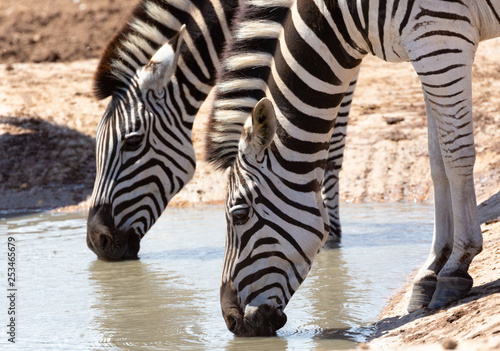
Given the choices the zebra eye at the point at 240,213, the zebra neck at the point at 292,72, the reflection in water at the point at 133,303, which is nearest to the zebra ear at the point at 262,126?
the zebra neck at the point at 292,72

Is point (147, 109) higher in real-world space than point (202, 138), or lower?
higher

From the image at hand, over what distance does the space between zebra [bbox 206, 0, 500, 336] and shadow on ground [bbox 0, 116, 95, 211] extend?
6.06m

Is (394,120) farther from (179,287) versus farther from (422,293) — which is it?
(422,293)

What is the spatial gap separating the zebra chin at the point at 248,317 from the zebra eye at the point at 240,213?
1.29 feet

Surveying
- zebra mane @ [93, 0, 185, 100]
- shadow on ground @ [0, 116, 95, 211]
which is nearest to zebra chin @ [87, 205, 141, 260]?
zebra mane @ [93, 0, 185, 100]

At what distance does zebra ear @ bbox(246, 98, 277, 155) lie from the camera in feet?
13.6

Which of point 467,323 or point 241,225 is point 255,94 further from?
point 467,323

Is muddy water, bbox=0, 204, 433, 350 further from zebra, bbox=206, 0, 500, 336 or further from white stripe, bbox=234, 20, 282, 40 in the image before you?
white stripe, bbox=234, 20, 282, 40

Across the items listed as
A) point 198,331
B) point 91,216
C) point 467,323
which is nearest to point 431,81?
point 467,323

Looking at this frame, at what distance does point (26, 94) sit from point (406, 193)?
6.98 meters

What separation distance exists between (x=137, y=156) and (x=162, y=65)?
0.86 metres

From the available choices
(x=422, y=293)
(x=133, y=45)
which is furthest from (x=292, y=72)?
(x=133, y=45)

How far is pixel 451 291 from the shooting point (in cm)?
434

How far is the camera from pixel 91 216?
6.61 metres
